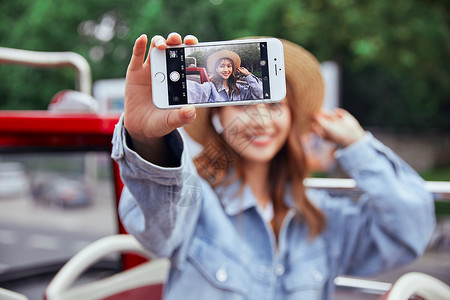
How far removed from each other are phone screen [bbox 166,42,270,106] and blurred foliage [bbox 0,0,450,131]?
0.18 meters

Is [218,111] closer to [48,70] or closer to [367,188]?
[367,188]

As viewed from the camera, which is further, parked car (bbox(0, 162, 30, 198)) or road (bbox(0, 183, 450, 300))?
parked car (bbox(0, 162, 30, 198))

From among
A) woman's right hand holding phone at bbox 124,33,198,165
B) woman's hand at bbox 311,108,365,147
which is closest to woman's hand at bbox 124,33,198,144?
woman's right hand holding phone at bbox 124,33,198,165

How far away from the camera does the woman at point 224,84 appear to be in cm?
59

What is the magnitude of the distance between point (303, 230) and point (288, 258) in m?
0.09

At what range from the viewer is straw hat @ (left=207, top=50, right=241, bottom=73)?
23.2 inches

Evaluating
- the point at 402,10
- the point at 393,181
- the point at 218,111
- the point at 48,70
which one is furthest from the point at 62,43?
the point at 402,10

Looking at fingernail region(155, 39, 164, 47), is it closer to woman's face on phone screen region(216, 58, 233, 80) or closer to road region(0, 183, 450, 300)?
woman's face on phone screen region(216, 58, 233, 80)

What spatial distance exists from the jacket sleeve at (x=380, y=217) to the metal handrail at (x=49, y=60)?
0.83 metres

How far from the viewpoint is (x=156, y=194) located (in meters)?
0.79

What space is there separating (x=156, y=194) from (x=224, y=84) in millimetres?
282

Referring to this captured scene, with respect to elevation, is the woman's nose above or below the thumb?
below

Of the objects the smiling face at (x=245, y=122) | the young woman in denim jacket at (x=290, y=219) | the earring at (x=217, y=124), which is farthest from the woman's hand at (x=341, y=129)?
the earring at (x=217, y=124)

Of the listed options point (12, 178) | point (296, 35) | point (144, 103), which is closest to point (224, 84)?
point (144, 103)
